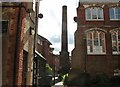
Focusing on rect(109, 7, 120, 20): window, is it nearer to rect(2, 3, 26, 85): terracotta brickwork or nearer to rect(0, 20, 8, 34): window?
rect(2, 3, 26, 85): terracotta brickwork

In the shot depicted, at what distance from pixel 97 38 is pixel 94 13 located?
3.09m

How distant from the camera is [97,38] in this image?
24.7 m

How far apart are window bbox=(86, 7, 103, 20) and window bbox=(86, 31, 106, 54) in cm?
185

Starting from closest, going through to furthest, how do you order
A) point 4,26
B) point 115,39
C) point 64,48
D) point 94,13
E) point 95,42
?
point 4,26
point 95,42
point 115,39
point 94,13
point 64,48

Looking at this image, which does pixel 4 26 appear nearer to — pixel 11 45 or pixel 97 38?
pixel 11 45

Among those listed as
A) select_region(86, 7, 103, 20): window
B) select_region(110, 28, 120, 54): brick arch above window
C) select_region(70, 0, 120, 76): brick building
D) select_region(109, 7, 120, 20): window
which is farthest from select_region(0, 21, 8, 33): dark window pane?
select_region(109, 7, 120, 20): window

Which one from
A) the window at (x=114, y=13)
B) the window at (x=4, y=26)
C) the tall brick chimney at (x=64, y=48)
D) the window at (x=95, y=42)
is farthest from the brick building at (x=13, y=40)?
the tall brick chimney at (x=64, y=48)

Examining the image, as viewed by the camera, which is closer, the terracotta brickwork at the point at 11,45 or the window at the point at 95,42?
the terracotta brickwork at the point at 11,45

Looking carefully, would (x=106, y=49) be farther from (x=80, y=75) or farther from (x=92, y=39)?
(x=80, y=75)

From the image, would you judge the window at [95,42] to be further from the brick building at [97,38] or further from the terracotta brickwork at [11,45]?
the terracotta brickwork at [11,45]

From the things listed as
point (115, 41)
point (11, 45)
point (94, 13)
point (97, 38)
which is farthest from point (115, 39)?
point (11, 45)

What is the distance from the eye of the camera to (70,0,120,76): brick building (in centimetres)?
2384

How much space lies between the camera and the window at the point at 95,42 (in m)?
24.3

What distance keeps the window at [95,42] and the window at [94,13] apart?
185 cm
